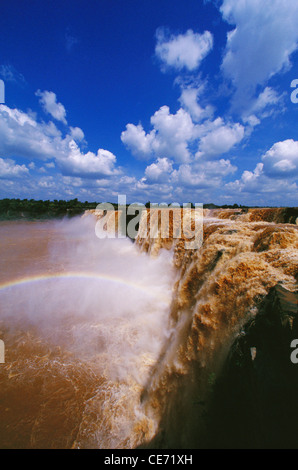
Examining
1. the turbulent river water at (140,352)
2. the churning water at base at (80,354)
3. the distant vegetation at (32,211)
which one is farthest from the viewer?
the distant vegetation at (32,211)

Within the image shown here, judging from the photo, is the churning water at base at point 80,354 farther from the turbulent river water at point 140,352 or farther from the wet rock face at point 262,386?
the wet rock face at point 262,386

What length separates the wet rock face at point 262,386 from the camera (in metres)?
1.94

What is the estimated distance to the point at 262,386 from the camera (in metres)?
2.19

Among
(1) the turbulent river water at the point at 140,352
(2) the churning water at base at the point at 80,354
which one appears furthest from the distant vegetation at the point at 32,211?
(1) the turbulent river water at the point at 140,352

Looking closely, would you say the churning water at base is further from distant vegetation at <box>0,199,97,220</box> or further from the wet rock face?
distant vegetation at <box>0,199,97,220</box>

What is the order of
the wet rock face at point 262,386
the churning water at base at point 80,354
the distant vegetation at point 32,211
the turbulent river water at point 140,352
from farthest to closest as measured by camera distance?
the distant vegetation at point 32,211
the churning water at base at point 80,354
the turbulent river water at point 140,352
the wet rock face at point 262,386

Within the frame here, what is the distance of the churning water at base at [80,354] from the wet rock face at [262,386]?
1.89 meters

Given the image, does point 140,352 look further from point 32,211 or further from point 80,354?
point 32,211

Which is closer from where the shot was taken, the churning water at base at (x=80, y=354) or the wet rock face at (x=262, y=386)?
the wet rock face at (x=262, y=386)

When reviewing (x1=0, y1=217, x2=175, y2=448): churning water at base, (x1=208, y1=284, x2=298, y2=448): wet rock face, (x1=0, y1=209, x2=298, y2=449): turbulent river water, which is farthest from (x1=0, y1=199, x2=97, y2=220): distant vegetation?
(x1=208, y1=284, x2=298, y2=448): wet rock face

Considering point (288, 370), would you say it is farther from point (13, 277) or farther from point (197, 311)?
point (13, 277)

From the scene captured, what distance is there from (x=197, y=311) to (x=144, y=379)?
2.44m
